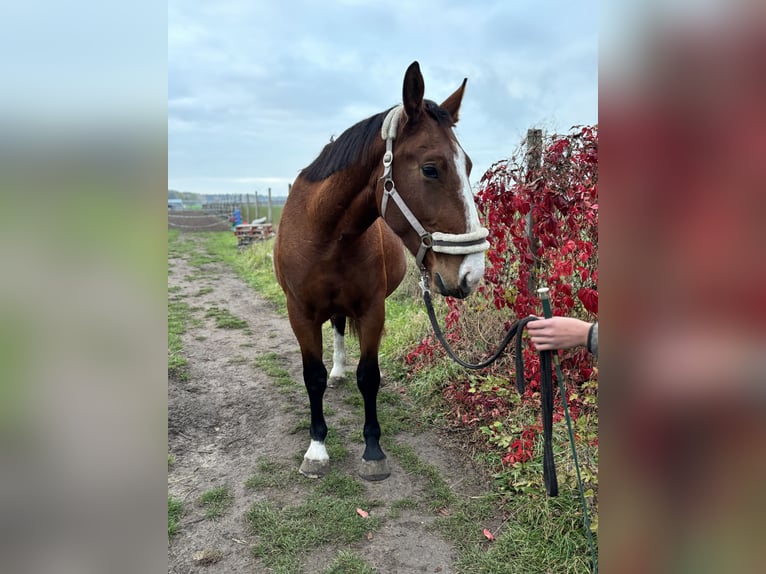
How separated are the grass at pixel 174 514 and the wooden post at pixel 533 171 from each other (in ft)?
10.2

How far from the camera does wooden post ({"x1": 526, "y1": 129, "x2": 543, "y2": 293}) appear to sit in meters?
3.67

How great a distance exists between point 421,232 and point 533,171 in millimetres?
1722

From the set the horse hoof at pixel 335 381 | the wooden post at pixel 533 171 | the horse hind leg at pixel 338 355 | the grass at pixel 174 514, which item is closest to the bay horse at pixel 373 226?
the grass at pixel 174 514

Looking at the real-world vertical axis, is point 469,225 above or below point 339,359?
above

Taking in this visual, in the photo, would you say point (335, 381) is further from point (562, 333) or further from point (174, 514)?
point (562, 333)

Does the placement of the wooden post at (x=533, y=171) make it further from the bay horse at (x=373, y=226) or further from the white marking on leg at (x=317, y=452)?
the white marking on leg at (x=317, y=452)

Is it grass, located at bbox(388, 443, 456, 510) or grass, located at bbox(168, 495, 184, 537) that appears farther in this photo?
grass, located at bbox(388, 443, 456, 510)

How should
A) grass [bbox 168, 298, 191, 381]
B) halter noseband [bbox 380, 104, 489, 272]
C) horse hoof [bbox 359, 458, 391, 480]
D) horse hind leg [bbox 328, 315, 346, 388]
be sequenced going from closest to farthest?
halter noseband [bbox 380, 104, 489, 272] < horse hoof [bbox 359, 458, 391, 480] < horse hind leg [bbox 328, 315, 346, 388] < grass [bbox 168, 298, 191, 381]

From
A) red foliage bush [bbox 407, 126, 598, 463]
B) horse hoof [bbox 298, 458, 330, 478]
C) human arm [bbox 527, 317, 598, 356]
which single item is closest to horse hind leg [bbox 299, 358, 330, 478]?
horse hoof [bbox 298, 458, 330, 478]

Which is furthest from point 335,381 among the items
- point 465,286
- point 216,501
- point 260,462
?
point 465,286

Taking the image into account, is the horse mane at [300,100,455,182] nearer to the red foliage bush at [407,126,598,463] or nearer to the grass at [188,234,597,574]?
the red foliage bush at [407,126,598,463]

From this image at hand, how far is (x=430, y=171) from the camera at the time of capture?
2.29 metres
